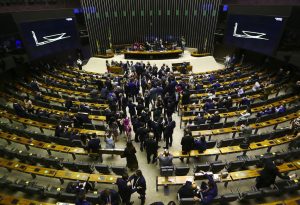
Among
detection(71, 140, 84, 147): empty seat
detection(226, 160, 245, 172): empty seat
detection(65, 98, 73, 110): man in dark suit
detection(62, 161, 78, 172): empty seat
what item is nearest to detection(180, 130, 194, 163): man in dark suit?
detection(226, 160, 245, 172): empty seat

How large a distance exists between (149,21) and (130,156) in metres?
18.5

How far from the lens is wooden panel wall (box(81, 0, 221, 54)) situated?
2020cm

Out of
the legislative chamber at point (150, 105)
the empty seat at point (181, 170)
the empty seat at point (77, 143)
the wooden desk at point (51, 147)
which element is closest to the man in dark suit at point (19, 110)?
the legislative chamber at point (150, 105)

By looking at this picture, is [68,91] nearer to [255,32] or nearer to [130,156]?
[130,156]

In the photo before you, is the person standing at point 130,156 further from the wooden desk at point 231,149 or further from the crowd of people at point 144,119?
the wooden desk at point 231,149

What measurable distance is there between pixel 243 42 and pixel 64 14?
14.2 meters

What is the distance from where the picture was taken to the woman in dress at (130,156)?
6.94m

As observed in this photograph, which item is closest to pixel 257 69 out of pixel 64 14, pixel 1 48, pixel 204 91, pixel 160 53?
pixel 204 91

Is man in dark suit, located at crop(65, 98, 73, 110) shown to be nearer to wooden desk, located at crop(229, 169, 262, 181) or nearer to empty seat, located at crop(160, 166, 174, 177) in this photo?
empty seat, located at crop(160, 166, 174, 177)

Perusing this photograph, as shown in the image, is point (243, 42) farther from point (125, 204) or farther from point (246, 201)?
point (125, 204)

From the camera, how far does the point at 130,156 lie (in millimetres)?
7082

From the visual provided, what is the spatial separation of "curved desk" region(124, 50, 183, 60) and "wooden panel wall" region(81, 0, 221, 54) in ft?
11.0

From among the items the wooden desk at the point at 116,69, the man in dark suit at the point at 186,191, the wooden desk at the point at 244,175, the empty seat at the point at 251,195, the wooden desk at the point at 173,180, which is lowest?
the wooden desk at the point at 116,69

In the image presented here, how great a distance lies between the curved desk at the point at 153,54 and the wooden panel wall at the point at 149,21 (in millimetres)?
3344
